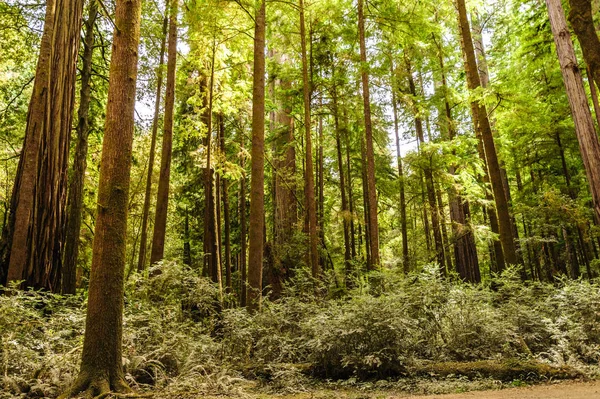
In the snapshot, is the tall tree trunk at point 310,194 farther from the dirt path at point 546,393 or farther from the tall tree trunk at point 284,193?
the dirt path at point 546,393

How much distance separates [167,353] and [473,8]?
13377 mm

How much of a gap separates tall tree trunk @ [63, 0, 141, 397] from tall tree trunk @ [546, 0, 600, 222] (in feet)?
22.4

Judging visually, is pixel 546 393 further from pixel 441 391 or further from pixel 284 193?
pixel 284 193

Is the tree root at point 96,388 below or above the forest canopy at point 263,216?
below

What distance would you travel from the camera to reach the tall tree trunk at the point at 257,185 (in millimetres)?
8695

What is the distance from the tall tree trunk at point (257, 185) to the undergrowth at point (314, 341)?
1120 mm

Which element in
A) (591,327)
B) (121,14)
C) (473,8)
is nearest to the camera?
(121,14)

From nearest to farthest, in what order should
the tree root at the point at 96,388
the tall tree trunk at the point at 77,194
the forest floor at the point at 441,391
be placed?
the tree root at the point at 96,388 → the forest floor at the point at 441,391 → the tall tree trunk at the point at 77,194

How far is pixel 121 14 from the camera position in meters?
4.52

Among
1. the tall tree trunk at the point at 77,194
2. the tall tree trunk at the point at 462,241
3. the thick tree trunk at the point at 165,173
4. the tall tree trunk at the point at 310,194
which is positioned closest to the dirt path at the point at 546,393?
the tall tree trunk at the point at 310,194

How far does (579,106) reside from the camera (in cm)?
644

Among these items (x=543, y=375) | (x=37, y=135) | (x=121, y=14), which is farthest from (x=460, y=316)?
(x=37, y=135)

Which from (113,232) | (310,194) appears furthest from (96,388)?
(310,194)

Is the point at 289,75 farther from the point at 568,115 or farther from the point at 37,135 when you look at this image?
the point at 568,115
